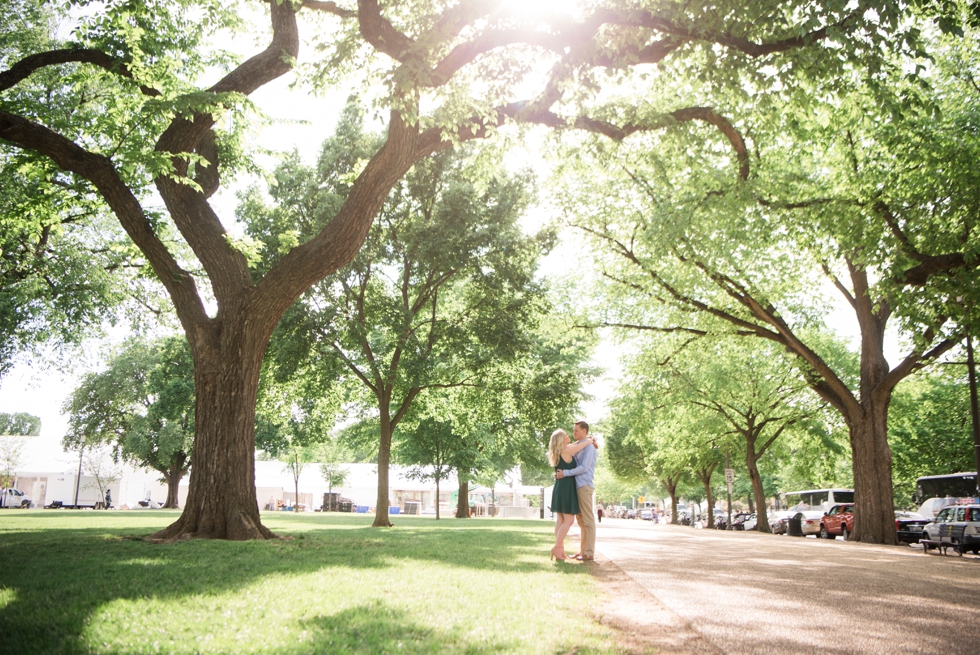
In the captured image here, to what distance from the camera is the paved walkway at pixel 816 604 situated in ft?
15.3

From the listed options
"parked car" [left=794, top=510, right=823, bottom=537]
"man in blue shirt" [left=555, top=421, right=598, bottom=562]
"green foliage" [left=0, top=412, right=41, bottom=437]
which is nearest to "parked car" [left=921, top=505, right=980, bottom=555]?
"man in blue shirt" [left=555, top=421, right=598, bottom=562]

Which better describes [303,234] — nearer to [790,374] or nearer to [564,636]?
[564,636]

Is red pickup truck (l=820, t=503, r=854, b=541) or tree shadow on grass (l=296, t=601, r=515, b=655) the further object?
red pickup truck (l=820, t=503, r=854, b=541)

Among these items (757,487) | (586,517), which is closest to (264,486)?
(757,487)

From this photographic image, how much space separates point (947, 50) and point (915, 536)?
16444 millimetres

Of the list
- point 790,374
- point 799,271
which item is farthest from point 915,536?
point 799,271

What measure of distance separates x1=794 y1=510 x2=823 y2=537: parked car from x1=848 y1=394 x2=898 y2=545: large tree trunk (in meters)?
13.2

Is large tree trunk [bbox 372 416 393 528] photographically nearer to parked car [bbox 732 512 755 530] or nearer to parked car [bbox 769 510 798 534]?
parked car [bbox 769 510 798 534]

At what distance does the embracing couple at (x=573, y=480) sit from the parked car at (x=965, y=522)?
1349cm

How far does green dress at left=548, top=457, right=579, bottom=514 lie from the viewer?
9695mm

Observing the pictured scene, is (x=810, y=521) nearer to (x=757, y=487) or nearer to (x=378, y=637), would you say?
(x=757, y=487)

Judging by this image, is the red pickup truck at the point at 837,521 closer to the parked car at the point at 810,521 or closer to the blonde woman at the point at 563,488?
the parked car at the point at 810,521

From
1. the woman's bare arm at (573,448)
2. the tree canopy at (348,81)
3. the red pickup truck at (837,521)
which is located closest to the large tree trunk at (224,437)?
the tree canopy at (348,81)

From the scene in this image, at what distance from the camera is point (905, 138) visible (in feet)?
50.5
